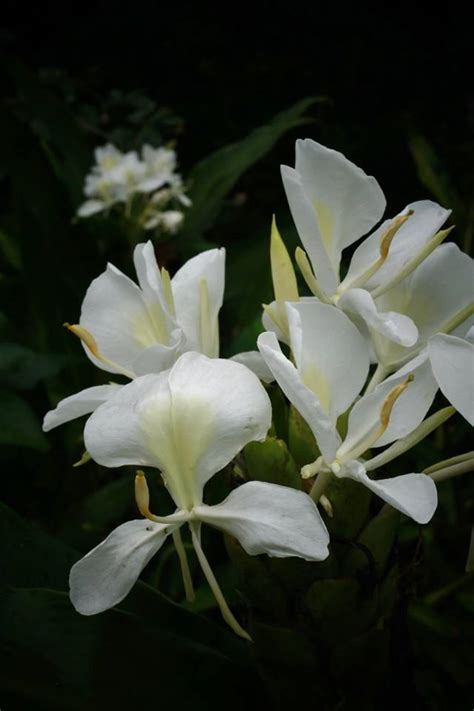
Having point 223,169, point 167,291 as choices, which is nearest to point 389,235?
point 167,291

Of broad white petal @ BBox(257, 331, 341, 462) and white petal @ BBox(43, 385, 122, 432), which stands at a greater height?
broad white petal @ BBox(257, 331, 341, 462)

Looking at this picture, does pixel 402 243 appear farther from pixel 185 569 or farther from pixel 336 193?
pixel 185 569

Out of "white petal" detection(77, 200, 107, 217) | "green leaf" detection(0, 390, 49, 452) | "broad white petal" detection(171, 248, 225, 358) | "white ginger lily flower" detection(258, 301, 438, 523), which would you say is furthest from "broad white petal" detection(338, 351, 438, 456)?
"white petal" detection(77, 200, 107, 217)

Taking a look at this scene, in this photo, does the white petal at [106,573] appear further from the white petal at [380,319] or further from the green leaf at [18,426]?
the green leaf at [18,426]

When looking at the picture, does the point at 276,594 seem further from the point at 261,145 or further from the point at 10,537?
the point at 261,145

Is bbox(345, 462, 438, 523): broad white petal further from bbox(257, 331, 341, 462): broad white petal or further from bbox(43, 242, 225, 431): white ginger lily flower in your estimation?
bbox(43, 242, 225, 431): white ginger lily flower

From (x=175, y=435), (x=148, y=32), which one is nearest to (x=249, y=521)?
(x=175, y=435)

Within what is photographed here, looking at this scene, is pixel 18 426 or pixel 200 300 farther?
pixel 18 426
